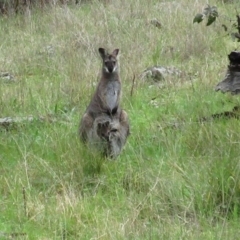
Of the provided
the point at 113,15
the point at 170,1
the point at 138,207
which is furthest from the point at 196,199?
the point at 170,1

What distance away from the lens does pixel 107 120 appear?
19.6 ft

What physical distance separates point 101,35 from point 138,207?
18.5ft

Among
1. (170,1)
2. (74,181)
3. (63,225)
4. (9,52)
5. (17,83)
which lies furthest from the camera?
(170,1)

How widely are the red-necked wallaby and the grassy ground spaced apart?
0.13m

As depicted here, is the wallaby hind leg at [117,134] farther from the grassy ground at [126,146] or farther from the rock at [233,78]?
the rock at [233,78]

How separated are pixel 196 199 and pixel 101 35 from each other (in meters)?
5.69

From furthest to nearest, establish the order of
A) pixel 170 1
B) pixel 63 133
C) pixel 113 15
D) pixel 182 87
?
pixel 170 1, pixel 113 15, pixel 182 87, pixel 63 133

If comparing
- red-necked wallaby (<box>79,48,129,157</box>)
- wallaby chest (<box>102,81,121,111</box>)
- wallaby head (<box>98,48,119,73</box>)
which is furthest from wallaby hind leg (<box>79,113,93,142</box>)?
wallaby head (<box>98,48,119,73</box>)

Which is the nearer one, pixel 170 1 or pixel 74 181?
pixel 74 181

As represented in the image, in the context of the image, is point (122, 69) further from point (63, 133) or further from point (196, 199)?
point (196, 199)

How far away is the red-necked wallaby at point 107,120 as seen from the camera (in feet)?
18.9

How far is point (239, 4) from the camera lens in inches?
440

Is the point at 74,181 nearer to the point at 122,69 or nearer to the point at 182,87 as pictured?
the point at 182,87

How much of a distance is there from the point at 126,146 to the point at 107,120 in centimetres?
28
